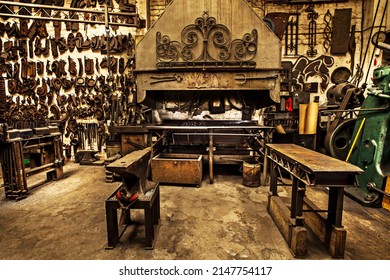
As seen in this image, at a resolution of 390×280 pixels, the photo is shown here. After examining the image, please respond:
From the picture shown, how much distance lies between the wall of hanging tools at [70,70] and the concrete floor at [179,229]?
2.53 m

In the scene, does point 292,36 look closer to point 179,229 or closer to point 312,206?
point 312,206

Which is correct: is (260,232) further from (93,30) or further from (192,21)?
(93,30)

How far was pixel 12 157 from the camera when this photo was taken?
9.61 feet

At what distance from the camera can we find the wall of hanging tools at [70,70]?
5207mm

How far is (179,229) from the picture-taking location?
225 centimetres

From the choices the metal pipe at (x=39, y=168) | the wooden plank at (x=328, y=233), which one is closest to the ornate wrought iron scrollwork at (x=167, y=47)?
the metal pipe at (x=39, y=168)

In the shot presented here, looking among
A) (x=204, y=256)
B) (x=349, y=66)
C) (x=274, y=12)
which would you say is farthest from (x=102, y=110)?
(x=349, y=66)

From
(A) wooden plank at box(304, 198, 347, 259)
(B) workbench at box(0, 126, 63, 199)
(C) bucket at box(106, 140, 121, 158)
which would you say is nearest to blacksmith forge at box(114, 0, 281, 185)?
(C) bucket at box(106, 140, 121, 158)

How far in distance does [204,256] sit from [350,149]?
118 inches

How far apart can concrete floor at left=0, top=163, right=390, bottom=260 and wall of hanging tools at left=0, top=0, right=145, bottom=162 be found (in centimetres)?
253

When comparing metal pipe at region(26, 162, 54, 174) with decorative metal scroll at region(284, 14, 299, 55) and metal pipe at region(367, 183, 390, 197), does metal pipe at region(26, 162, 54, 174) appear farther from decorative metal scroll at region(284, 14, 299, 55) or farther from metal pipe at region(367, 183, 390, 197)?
decorative metal scroll at region(284, 14, 299, 55)

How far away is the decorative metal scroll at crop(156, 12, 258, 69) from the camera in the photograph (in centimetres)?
368

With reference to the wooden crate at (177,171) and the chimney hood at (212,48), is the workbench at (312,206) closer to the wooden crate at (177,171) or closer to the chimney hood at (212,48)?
the wooden crate at (177,171)

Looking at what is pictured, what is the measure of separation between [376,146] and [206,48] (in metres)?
3.04
